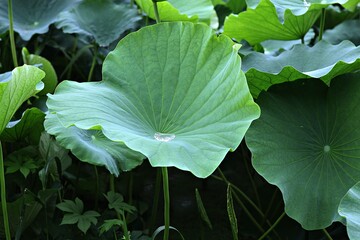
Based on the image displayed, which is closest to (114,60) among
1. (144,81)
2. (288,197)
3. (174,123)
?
(144,81)

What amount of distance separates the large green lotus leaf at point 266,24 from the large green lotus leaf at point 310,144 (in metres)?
0.26

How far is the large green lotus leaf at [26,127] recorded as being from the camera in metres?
1.43

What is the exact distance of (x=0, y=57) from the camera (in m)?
2.06

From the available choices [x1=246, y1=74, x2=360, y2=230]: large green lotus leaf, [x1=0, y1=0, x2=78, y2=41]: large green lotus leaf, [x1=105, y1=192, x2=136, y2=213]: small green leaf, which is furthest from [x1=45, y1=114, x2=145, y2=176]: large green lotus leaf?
[x1=0, y1=0, x2=78, y2=41]: large green lotus leaf

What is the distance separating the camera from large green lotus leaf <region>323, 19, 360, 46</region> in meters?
1.98

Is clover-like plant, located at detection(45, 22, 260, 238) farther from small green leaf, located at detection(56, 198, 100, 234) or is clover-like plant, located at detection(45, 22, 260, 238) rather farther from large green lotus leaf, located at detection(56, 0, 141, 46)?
large green lotus leaf, located at detection(56, 0, 141, 46)

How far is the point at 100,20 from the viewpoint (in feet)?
6.52

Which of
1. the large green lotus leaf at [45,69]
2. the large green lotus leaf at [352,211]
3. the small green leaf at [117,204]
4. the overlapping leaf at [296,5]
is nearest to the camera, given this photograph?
the large green lotus leaf at [352,211]

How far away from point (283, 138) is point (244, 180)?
69 centimetres

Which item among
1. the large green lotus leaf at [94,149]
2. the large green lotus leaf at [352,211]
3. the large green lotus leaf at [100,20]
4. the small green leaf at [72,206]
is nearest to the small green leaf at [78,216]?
the small green leaf at [72,206]

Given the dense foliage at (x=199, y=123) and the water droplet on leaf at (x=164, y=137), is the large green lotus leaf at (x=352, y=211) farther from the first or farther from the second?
the water droplet on leaf at (x=164, y=137)

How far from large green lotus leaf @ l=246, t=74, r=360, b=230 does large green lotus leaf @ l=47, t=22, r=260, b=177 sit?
16 cm

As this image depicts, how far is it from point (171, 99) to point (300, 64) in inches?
15.1

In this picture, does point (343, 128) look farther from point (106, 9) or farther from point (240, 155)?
point (106, 9)
